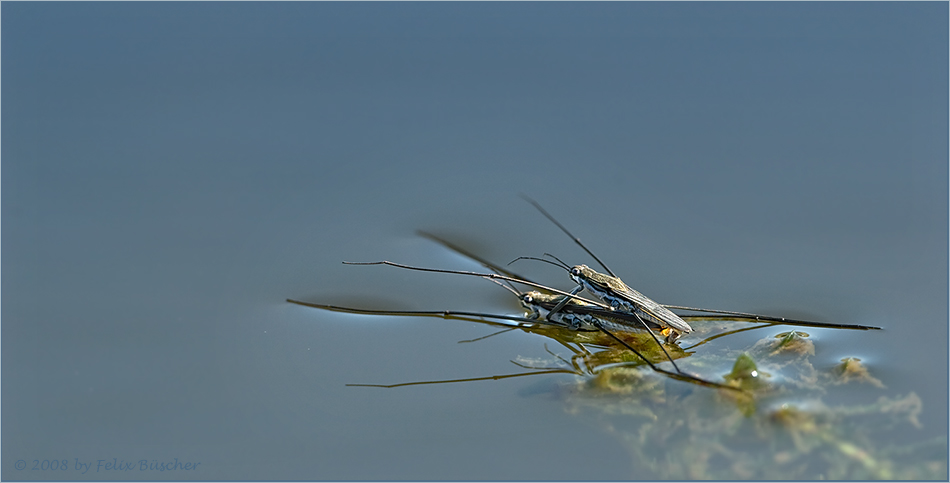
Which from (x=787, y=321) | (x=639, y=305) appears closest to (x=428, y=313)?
(x=639, y=305)

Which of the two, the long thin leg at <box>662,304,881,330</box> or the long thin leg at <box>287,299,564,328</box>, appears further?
the long thin leg at <box>287,299,564,328</box>

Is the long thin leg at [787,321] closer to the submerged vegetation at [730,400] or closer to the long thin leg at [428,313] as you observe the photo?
the submerged vegetation at [730,400]

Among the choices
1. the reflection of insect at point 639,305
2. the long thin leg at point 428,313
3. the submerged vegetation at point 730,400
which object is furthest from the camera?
the long thin leg at point 428,313

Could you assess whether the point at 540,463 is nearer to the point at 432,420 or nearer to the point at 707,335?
the point at 432,420

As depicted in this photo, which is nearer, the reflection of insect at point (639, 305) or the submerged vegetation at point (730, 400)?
the submerged vegetation at point (730, 400)

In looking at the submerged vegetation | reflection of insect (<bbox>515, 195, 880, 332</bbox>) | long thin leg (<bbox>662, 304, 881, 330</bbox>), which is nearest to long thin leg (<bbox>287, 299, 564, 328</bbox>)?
the submerged vegetation

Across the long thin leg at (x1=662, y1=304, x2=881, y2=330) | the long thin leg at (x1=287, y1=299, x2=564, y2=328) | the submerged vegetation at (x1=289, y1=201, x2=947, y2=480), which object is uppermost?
the long thin leg at (x1=287, y1=299, x2=564, y2=328)

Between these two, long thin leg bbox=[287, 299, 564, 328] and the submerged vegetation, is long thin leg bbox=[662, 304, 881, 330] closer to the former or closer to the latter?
the submerged vegetation

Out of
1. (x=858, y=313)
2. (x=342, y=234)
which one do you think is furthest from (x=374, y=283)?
(x=858, y=313)

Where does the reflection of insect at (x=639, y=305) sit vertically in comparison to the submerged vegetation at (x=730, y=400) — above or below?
above

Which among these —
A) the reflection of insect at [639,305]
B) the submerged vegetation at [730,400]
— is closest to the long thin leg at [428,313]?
the submerged vegetation at [730,400]

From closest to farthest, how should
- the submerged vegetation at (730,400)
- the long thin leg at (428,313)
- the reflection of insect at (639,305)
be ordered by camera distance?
the submerged vegetation at (730,400), the reflection of insect at (639,305), the long thin leg at (428,313)
